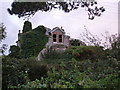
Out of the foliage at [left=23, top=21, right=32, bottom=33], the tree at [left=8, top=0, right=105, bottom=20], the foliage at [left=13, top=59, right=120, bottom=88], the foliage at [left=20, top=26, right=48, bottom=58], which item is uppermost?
the foliage at [left=23, top=21, right=32, bottom=33]

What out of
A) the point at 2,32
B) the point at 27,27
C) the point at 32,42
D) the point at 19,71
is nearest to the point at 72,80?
the point at 19,71

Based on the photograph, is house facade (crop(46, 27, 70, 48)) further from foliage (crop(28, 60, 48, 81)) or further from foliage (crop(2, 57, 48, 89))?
foliage (crop(28, 60, 48, 81))

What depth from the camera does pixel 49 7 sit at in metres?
10.3

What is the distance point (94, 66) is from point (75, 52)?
596cm

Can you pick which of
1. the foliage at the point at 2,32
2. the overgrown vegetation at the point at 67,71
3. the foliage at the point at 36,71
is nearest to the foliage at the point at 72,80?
the overgrown vegetation at the point at 67,71

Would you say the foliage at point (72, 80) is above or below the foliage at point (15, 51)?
below

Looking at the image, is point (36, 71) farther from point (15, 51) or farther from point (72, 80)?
point (15, 51)

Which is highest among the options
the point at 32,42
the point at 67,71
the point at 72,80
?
the point at 32,42

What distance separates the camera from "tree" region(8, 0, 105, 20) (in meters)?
10.1

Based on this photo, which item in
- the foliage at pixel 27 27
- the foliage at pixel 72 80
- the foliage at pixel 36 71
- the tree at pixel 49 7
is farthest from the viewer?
the foliage at pixel 27 27

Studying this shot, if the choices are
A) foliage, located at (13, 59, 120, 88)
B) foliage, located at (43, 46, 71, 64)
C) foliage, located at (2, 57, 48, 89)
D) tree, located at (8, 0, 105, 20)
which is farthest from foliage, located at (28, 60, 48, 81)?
foliage, located at (43, 46, 71, 64)

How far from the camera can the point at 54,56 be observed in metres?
16.5

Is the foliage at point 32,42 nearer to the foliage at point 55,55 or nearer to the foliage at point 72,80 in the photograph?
the foliage at point 55,55

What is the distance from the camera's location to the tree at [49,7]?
10108 millimetres
